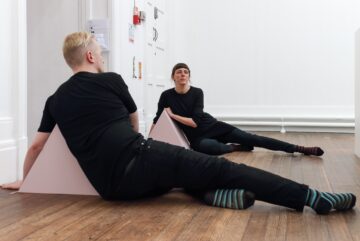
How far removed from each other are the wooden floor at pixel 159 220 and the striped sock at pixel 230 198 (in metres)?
0.03

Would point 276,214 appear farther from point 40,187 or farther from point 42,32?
point 42,32

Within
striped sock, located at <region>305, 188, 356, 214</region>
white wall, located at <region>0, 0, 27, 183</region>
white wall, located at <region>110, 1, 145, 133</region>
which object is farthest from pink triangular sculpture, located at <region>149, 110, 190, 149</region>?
striped sock, located at <region>305, 188, 356, 214</region>

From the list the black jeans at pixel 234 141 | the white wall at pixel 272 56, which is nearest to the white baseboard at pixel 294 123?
the white wall at pixel 272 56

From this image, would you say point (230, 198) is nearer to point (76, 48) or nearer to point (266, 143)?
point (76, 48)

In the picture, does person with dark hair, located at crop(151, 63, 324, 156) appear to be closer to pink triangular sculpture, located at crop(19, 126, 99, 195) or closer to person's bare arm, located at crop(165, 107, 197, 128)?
person's bare arm, located at crop(165, 107, 197, 128)

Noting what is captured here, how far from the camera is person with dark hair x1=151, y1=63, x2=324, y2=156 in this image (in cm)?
378

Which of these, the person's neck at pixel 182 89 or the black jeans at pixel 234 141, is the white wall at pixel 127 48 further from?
the black jeans at pixel 234 141

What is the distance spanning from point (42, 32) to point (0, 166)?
170cm

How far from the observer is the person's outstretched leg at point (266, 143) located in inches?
147

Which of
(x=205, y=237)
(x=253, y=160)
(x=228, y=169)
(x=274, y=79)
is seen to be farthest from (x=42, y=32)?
(x=274, y=79)

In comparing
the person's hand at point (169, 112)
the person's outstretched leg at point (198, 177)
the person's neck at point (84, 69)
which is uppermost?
the person's neck at point (84, 69)

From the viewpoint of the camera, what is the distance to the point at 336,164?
3246mm

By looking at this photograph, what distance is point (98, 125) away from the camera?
81.0 inches

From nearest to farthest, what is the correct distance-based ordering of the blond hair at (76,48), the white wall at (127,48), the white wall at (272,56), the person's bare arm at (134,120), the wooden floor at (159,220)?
the wooden floor at (159,220) → the blond hair at (76,48) → the person's bare arm at (134,120) → the white wall at (127,48) → the white wall at (272,56)
